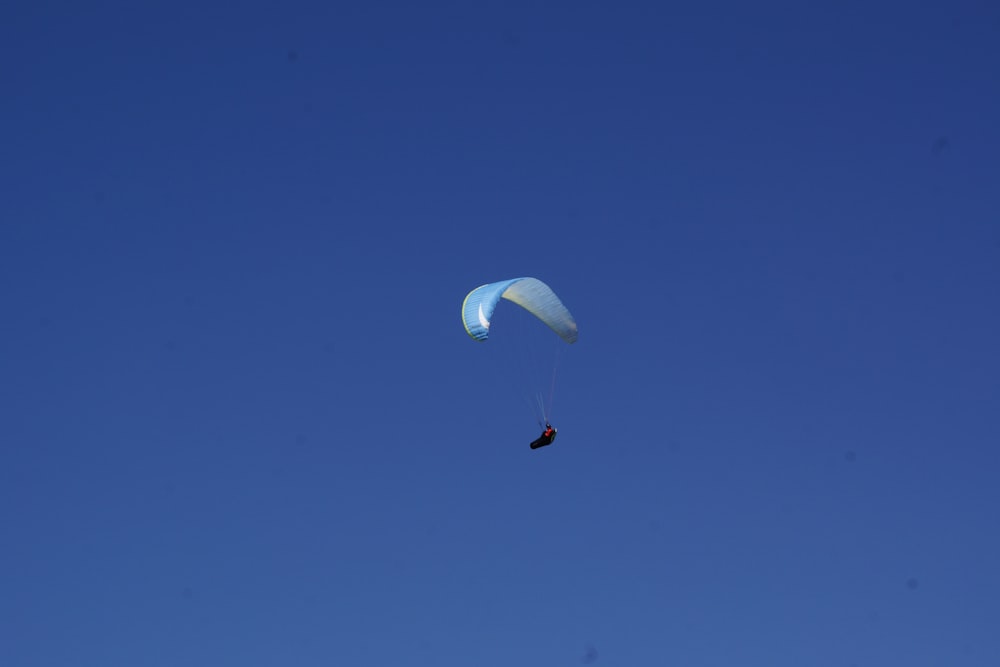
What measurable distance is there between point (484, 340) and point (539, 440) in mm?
6978

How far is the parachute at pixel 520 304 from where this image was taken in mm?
67812

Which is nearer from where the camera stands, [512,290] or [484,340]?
[484,340]

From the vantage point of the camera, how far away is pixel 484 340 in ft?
218

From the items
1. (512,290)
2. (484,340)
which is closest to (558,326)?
(512,290)

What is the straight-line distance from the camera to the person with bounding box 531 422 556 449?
71.8m

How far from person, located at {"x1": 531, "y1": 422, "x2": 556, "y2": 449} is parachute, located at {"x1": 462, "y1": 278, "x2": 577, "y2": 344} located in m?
4.11

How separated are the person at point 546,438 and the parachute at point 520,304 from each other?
411cm

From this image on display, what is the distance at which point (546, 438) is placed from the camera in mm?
72000

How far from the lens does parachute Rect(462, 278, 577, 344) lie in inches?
2670

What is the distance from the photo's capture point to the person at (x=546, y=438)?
2825 inches

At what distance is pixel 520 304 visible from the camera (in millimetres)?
73625

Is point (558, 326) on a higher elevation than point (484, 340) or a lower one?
higher

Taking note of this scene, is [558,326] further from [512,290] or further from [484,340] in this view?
[484,340]

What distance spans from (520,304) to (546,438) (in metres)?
5.68
